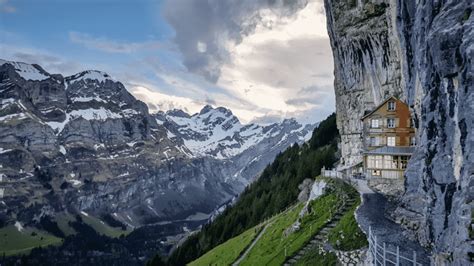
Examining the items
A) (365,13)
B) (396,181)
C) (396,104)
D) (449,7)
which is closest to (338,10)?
(365,13)

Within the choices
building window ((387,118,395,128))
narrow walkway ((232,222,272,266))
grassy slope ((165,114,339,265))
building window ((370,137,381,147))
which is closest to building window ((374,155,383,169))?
building window ((370,137,381,147))

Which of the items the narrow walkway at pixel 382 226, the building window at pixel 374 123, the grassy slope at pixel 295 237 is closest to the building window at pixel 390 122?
the building window at pixel 374 123

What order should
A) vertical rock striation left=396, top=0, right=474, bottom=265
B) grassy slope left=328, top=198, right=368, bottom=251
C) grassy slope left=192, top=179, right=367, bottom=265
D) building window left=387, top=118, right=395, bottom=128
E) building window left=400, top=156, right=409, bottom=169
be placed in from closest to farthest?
vertical rock striation left=396, top=0, right=474, bottom=265
grassy slope left=328, top=198, right=368, bottom=251
grassy slope left=192, top=179, right=367, bottom=265
building window left=400, top=156, right=409, bottom=169
building window left=387, top=118, right=395, bottom=128

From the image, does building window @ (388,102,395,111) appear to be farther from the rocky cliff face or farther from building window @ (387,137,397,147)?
the rocky cliff face

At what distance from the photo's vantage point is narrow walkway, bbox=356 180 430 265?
1189 inches

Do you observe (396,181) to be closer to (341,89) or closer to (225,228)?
(341,89)

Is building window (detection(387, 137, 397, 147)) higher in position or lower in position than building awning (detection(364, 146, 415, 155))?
higher

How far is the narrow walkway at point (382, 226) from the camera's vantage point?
99.1 ft

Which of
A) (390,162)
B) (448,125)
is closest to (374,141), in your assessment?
(390,162)

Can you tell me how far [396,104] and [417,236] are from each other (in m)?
31.9

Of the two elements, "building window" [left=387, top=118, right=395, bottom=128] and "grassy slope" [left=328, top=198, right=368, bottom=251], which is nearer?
"grassy slope" [left=328, top=198, right=368, bottom=251]

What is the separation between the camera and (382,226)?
36.8m

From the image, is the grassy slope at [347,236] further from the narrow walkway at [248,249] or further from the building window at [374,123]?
the building window at [374,123]

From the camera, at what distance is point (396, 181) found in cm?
5041
